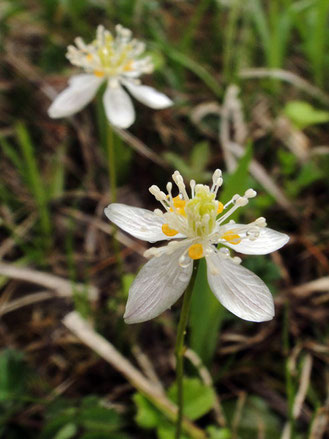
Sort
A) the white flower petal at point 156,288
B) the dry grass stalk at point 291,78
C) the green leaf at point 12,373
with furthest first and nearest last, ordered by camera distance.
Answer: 1. the dry grass stalk at point 291,78
2. the green leaf at point 12,373
3. the white flower petal at point 156,288

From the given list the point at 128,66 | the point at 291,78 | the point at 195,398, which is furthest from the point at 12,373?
the point at 291,78

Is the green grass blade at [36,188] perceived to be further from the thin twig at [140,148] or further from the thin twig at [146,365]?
the thin twig at [146,365]

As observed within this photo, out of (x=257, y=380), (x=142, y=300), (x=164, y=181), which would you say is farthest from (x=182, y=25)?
(x=142, y=300)

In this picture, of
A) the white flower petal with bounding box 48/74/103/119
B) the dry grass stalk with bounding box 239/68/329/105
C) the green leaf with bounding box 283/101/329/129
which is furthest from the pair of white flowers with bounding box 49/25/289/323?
the dry grass stalk with bounding box 239/68/329/105

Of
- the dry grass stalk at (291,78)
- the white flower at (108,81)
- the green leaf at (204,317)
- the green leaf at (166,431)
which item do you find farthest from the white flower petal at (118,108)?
the green leaf at (166,431)

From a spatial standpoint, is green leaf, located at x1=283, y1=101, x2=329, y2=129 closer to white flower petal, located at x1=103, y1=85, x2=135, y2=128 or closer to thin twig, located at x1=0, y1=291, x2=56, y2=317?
white flower petal, located at x1=103, y1=85, x2=135, y2=128

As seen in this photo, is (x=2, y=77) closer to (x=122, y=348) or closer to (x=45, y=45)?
(x=45, y=45)
